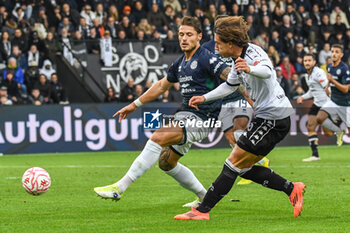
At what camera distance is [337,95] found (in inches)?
681

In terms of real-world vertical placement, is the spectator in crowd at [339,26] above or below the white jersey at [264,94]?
below

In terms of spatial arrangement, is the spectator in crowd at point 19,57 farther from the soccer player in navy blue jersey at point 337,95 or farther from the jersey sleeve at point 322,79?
the soccer player in navy blue jersey at point 337,95

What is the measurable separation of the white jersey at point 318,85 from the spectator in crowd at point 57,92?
792 centimetres

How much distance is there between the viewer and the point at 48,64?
2255cm

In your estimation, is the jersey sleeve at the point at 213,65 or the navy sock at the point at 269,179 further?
the jersey sleeve at the point at 213,65

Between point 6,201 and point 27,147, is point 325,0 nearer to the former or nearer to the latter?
point 27,147

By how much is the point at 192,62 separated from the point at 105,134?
12173mm

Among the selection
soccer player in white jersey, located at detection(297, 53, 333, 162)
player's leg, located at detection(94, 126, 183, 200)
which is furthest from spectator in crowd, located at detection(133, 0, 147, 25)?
player's leg, located at detection(94, 126, 183, 200)

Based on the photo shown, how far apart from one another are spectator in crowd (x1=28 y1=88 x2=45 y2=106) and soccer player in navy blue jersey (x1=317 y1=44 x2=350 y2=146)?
8395 mm

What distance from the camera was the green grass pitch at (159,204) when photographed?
23.8ft

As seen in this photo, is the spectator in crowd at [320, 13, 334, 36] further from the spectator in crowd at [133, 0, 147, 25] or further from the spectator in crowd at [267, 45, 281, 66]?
the spectator in crowd at [133, 0, 147, 25]

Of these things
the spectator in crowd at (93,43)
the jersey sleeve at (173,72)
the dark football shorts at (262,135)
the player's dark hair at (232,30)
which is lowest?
the spectator in crowd at (93,43)

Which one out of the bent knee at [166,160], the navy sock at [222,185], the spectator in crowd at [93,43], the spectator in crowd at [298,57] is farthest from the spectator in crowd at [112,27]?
the navy sock at [222,185]

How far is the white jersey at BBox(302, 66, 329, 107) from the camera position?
17219 millimetres
